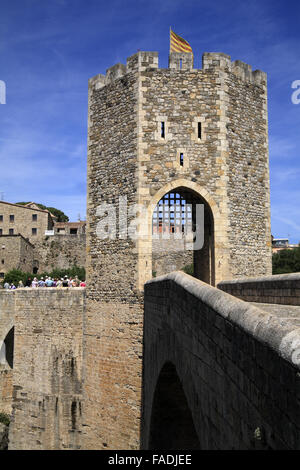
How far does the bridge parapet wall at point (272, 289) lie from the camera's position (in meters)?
5.81

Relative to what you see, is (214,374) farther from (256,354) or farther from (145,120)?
(145,120)

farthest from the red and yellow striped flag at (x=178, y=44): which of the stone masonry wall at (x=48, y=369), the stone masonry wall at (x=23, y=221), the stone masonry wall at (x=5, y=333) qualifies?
the stone masonry wall at (x=23, y=221)

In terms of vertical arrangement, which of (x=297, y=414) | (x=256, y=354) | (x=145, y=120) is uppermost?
(x=145, y=120)

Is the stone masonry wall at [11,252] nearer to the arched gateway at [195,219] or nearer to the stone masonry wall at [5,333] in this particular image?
the stone masonry wall at [5,333]

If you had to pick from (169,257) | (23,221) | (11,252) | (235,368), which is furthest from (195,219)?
(23,221)

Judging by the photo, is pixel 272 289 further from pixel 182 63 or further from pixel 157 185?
pixel 182 63

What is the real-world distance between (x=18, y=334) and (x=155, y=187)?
7160 millimetres

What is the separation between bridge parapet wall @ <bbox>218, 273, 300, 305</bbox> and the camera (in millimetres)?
5806

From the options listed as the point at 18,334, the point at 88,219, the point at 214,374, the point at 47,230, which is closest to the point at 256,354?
the point at 214,374

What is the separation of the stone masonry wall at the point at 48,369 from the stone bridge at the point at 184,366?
3 centimetres

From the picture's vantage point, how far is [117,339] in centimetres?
1074

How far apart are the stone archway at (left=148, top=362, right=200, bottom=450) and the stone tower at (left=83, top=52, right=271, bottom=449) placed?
1864 millimetres

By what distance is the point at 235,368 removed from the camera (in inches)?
115

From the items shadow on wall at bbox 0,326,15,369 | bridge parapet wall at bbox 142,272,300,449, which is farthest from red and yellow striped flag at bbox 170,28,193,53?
shadow on wall at bbox 0,326,15,369
